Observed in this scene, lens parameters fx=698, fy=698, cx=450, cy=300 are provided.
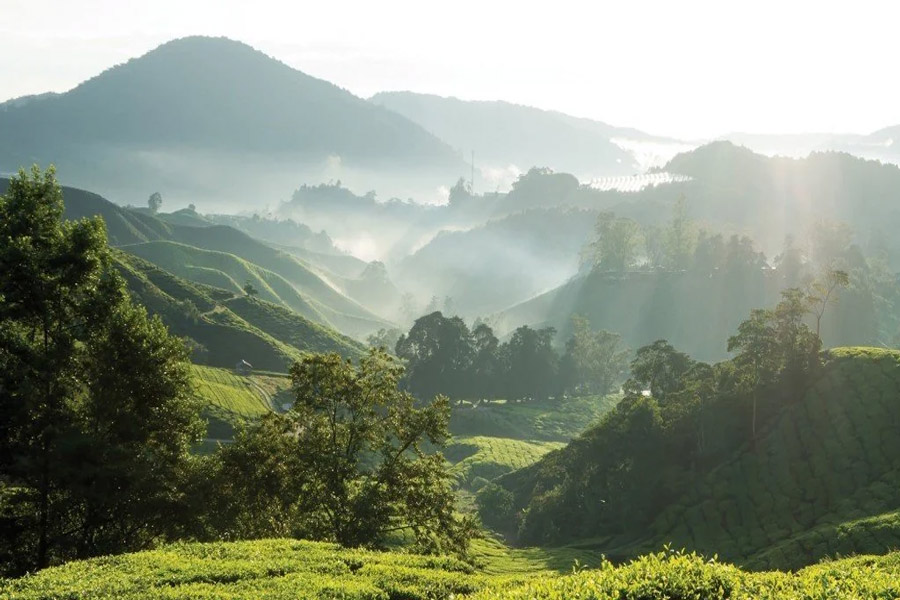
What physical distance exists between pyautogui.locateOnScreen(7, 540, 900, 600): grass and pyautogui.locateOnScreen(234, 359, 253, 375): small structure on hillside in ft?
444

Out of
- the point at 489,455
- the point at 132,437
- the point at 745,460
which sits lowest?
the point at 489,455

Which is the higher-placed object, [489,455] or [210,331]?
[210,331]

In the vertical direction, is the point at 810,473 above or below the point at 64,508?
below

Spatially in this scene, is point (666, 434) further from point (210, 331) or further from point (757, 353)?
point (210, 331)

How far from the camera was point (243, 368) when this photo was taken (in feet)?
542

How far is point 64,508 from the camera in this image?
133ft

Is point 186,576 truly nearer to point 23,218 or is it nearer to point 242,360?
point 23,218

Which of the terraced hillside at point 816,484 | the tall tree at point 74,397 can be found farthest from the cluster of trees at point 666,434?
the tall tree at point 74,397

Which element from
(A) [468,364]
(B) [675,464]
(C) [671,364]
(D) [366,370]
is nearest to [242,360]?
(A) [468,364]

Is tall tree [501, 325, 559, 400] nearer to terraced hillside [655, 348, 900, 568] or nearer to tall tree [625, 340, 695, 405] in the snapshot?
tall tree [625, 340, 695, 405]

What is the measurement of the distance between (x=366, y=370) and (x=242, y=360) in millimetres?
131591

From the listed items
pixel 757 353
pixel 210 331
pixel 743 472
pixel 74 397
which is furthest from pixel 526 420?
pixel 74 397

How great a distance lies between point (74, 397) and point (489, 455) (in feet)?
353

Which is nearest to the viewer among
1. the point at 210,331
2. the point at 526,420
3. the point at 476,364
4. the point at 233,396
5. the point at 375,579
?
the point at 375,579
